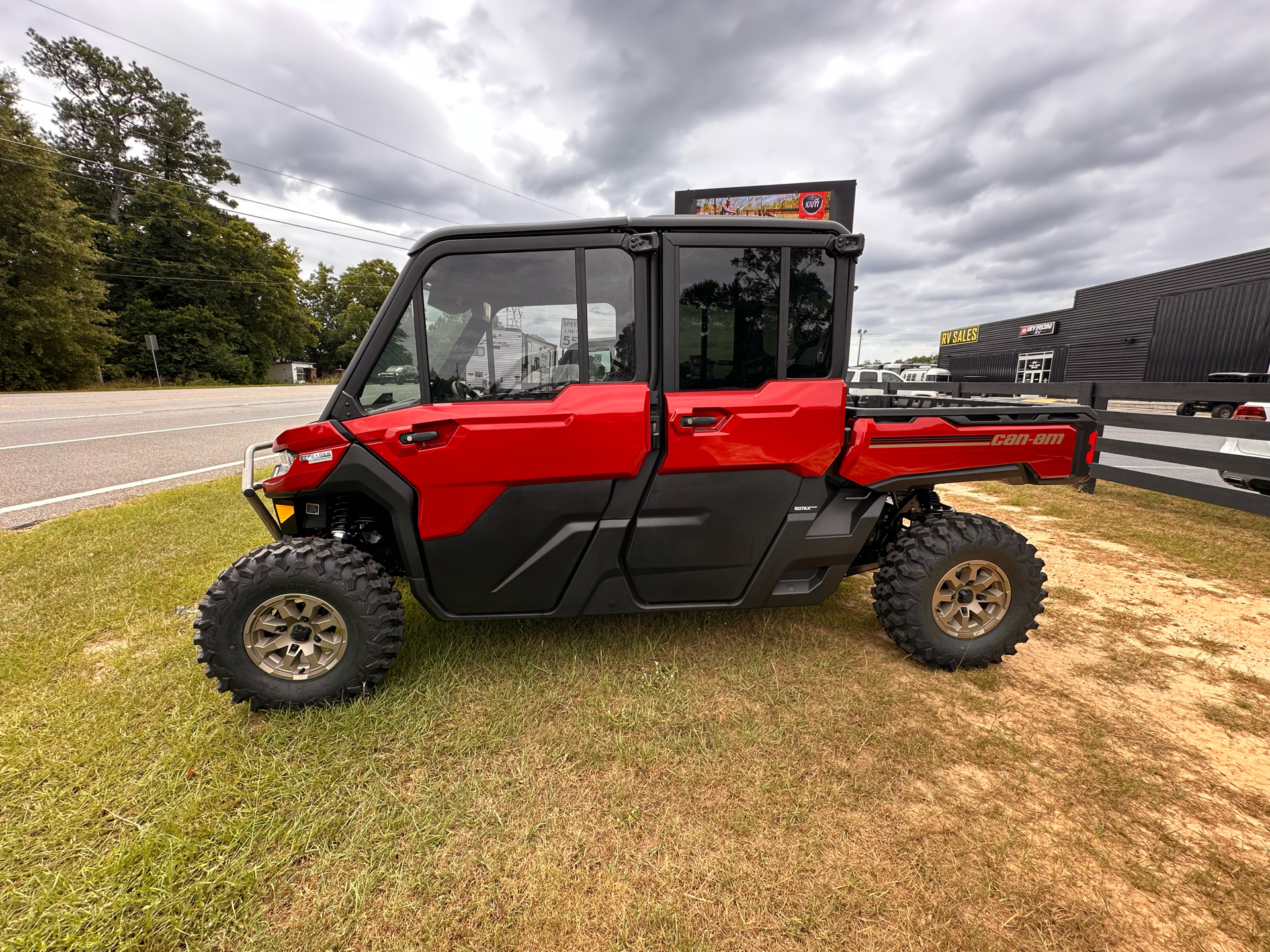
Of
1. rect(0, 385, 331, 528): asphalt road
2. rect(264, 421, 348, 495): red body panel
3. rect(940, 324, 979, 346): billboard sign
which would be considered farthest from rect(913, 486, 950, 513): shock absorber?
rect(940, 324, 979, 346): billboard sign

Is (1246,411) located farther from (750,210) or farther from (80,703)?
(80,703)

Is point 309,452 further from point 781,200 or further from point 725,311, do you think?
point 781,200

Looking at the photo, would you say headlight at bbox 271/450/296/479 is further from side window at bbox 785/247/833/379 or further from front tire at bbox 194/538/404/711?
side window at bbox 785/247/833/379

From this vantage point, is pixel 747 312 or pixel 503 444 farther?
pixel 747 312

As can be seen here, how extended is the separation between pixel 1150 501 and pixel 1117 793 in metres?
5.84

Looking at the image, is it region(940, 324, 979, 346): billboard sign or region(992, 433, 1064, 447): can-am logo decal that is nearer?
region(992, 433, 1064, 447): can-am logo decal

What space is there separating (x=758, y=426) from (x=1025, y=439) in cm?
146

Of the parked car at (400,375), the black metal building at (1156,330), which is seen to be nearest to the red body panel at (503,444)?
the parked car at (400,375)

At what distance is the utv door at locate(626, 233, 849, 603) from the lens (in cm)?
225

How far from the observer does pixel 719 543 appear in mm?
2396

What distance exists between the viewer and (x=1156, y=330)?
22391 millimetres

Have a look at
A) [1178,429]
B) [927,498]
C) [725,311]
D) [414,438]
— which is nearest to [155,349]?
[414,438]

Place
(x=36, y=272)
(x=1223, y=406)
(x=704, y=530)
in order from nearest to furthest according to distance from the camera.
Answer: (x=704, y=530)
(x=1223, y=406)
(x=36, y=272)

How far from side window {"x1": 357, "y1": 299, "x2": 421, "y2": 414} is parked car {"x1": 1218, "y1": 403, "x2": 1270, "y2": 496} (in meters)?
6.52
